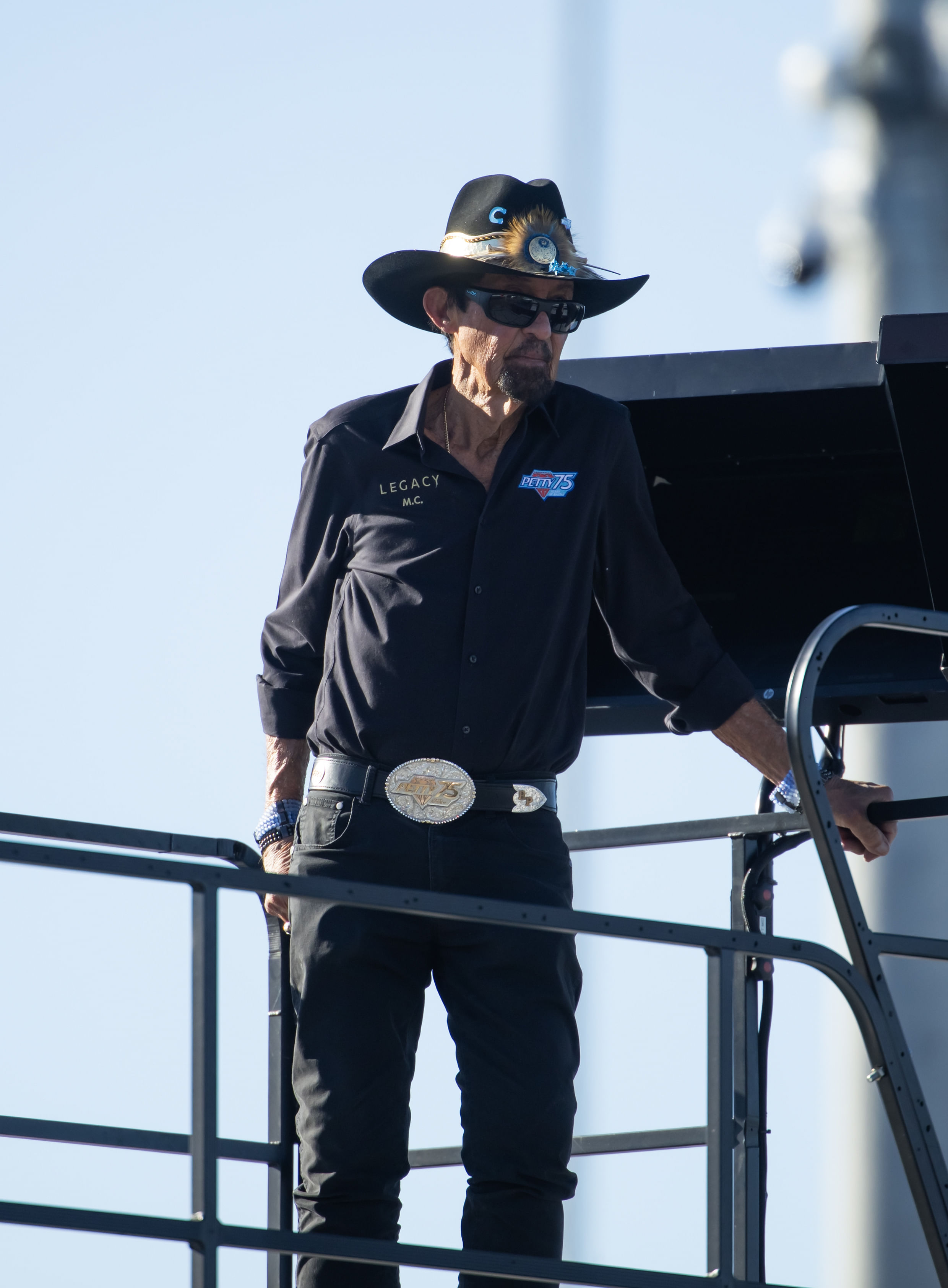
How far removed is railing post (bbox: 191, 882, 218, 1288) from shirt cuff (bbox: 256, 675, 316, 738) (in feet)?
3.28

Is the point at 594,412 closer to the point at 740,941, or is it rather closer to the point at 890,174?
the point at 740,941

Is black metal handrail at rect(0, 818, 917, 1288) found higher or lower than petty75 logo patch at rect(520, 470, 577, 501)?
lower

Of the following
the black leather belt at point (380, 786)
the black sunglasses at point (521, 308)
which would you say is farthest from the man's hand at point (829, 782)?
the black sunglasses at point (521, 308)

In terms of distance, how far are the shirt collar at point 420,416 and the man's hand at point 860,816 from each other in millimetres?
944

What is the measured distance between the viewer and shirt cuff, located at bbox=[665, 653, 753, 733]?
4277mm

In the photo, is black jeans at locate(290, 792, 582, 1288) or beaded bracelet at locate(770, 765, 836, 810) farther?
beaded bracelet at locate(770, 765, 836, 810)

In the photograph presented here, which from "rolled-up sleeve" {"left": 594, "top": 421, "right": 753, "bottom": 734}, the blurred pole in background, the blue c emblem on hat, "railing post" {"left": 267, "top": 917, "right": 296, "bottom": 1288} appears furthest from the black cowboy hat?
the blurred pole in background

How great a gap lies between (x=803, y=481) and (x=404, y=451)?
132cm

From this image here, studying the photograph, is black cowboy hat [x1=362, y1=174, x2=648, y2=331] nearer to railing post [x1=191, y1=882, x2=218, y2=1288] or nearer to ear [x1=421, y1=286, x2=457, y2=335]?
ear [x1=421, y1=286, x2=457, y2=335]

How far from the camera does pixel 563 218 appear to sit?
4.39 metres

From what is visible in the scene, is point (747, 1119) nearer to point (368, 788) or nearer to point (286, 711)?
point (368, 788)

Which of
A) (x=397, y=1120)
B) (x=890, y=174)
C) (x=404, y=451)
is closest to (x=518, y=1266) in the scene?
(x=397, y=1120)

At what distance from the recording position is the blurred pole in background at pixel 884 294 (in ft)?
32.8

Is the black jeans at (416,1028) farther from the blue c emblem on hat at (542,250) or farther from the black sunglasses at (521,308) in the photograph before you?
the blue c emblem on hat at (542,250)
